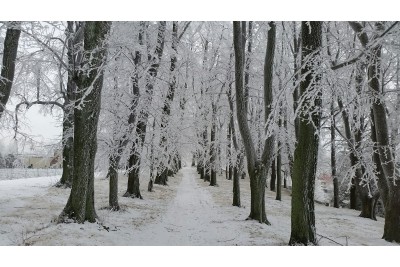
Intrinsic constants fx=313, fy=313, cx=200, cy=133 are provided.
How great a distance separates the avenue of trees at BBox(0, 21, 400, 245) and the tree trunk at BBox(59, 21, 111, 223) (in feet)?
0.07

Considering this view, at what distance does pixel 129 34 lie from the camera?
903 centimetres

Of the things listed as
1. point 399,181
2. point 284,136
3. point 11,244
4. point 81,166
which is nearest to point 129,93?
point 81,166

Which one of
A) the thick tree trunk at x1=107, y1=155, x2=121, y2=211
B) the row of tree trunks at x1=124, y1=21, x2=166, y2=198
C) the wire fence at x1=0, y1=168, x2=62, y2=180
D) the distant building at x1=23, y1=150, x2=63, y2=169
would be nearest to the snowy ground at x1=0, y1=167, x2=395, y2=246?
the thick tree trunk at x1=107, y1=155, x2=121, y2=211

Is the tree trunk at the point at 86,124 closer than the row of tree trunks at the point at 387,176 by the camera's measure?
Yes

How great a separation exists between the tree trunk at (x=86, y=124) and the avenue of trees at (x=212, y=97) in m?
0.02

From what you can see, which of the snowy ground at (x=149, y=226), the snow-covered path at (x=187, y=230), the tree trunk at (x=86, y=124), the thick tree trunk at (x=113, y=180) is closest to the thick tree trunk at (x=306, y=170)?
the snowy ground at (x=149, y=226)

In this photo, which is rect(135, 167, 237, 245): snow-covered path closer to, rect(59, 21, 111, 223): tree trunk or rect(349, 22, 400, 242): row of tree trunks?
rect(59, 21, 111, 223): tree trunk

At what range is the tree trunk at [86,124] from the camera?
673 centimetres

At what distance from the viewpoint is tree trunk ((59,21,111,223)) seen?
22.1 feet

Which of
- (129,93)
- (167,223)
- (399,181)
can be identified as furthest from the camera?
(129,93)

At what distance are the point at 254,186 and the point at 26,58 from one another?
25.5ft

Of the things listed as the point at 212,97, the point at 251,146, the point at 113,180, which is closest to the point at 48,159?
the point at 113,180

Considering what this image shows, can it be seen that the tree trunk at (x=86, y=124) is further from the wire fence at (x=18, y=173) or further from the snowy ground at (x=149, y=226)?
the wire fence at (x=18, y=173)
